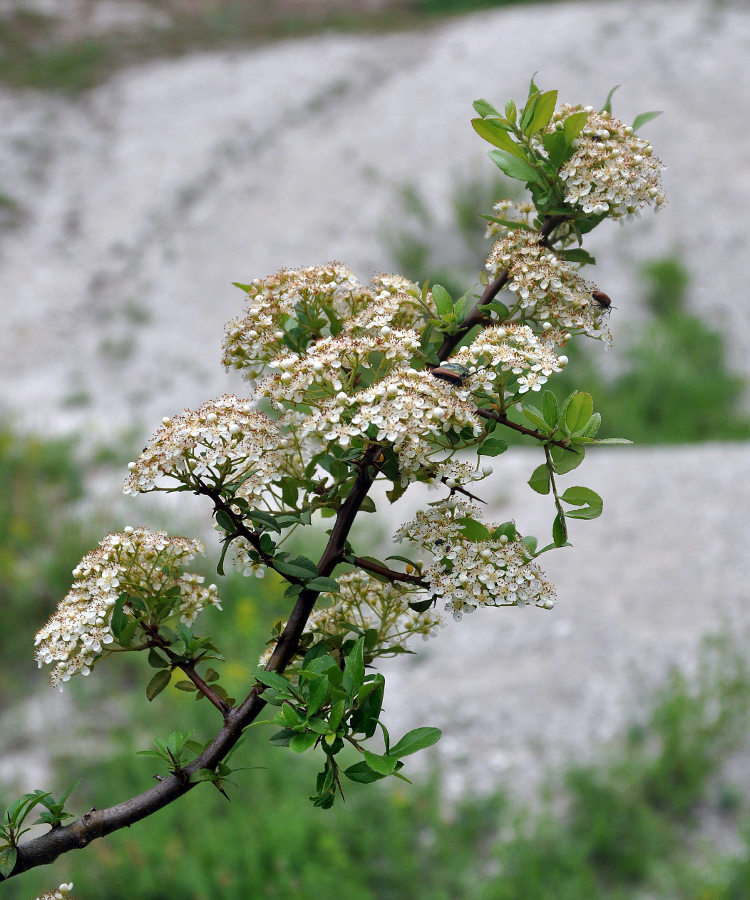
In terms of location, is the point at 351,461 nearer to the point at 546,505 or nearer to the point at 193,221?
the point at 546,505

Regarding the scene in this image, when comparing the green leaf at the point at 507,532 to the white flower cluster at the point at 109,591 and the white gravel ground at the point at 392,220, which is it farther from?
the white gravel ground at the point at 392,220

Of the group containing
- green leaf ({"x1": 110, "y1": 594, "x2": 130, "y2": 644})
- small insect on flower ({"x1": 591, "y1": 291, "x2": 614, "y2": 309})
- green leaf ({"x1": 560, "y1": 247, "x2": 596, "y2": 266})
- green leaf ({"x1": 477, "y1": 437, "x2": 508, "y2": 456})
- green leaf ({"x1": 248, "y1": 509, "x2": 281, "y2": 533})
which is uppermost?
green leaf ({"x1": 560, "y1": 247, "x2": 596, "y2": 266})

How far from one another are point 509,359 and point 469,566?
194mm

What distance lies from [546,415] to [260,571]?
0.34 meters

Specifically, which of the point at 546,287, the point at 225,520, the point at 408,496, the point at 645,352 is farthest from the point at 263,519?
the point at 645,352

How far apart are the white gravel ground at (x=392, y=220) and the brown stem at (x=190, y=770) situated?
12.6 ft

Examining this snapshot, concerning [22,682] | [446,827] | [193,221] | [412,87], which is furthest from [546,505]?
→ [412,87]

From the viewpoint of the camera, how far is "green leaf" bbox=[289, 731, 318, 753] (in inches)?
32.4

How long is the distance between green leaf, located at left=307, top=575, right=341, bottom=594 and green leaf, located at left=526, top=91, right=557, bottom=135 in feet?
1.73

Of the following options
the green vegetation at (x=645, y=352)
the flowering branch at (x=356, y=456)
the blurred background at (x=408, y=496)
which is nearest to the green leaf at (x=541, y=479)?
the flowering branch at (x=356, y=456)

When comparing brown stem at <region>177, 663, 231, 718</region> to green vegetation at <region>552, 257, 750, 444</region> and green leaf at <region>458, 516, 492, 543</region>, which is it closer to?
green leaf at <region>458, 516, 492, 543</region>

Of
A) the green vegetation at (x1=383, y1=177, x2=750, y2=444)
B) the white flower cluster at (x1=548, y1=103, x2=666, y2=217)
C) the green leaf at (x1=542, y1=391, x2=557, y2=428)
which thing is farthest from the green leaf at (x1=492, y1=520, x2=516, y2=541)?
the green vegetation at (x1=383, y1=177, x2=750, y2=444)

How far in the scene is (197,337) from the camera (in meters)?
9.48

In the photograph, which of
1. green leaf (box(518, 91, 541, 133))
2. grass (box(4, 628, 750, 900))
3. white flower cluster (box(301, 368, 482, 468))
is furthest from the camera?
grass (box(4, 628, 750, 900))
